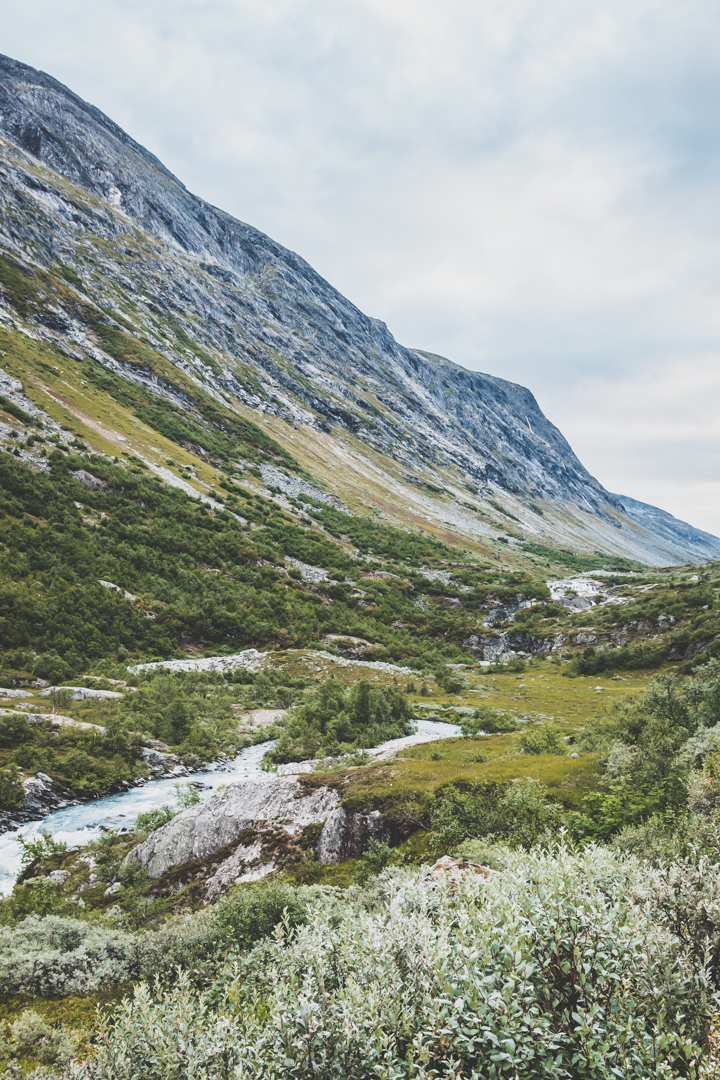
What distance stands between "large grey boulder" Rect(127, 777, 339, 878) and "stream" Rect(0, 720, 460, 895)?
131 cm

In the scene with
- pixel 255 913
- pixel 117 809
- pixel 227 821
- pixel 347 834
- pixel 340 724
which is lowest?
pixel 117 809

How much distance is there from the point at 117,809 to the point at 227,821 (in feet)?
23.5

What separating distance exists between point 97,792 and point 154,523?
145 ft

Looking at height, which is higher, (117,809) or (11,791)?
(11,791)

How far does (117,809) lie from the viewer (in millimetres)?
19656

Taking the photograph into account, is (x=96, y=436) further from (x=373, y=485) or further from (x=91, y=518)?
(x=373, y=485)

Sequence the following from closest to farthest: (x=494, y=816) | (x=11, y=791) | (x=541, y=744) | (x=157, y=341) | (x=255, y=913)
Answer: (x=255, y=913), (x=494, y=816), (x=11, y=791), (x=541, y=744), (x=157, y=341)

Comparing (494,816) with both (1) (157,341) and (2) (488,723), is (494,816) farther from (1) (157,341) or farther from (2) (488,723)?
(1) (157,341)

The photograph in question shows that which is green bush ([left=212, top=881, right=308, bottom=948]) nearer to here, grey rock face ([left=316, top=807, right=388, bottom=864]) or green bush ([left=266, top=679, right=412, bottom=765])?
grey rock face ([left=316, top=807, right=388, bottom=864])

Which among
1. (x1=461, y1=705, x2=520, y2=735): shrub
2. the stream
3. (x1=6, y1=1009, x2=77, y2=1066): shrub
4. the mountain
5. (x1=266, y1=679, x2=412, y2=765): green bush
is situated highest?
the mountain

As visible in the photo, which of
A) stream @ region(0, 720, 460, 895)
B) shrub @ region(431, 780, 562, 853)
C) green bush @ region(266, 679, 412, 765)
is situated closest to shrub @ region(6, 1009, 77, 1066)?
shrub @ region(431, 780, 562, 853)

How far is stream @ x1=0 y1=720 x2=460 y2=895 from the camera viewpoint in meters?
16.1

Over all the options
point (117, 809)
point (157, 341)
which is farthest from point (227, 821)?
point (157, 341)

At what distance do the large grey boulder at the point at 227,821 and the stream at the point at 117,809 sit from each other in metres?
1.31
